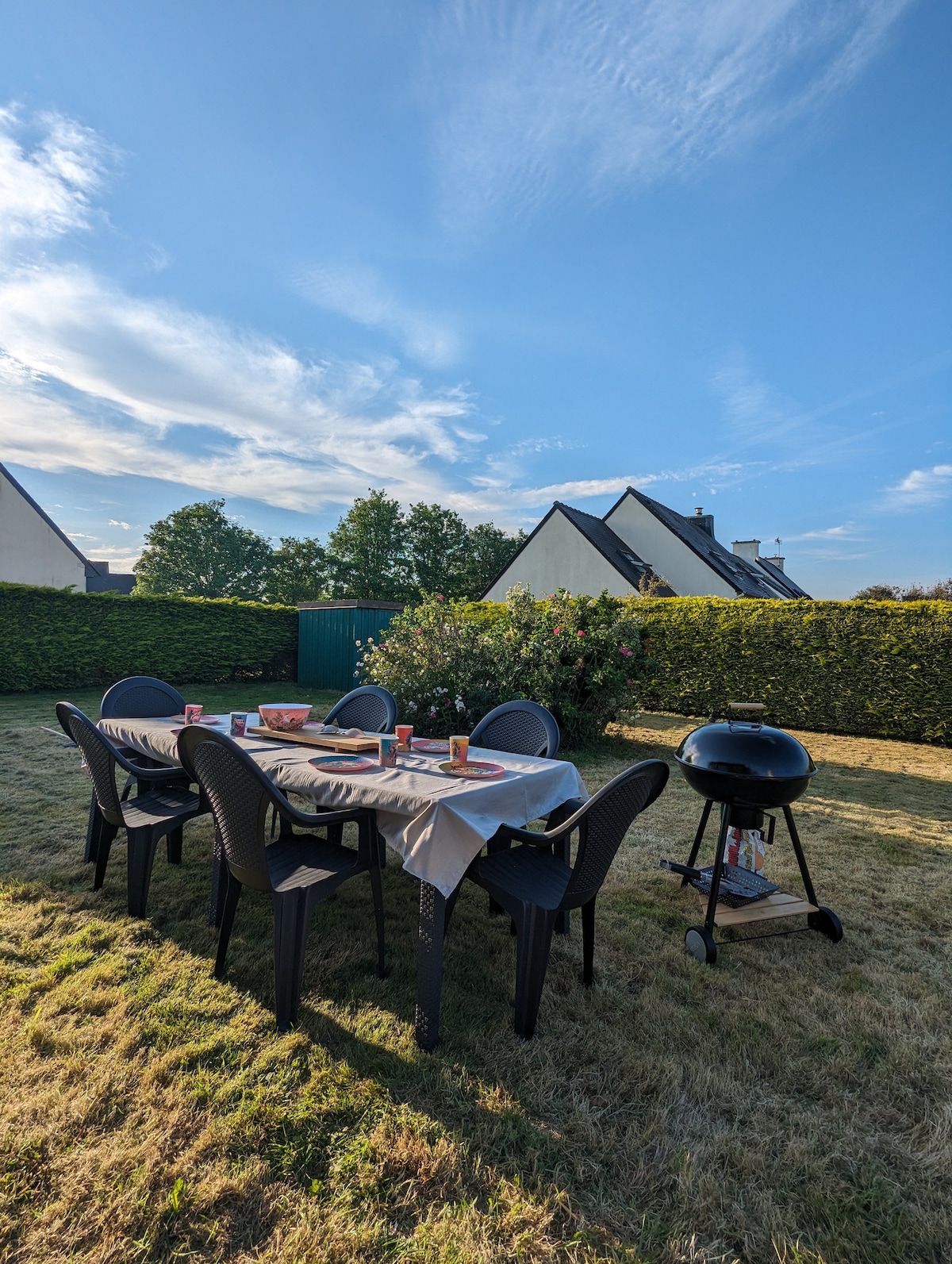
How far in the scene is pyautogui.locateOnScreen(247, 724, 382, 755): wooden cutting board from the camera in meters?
2.75

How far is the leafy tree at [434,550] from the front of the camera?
3055 centimetres

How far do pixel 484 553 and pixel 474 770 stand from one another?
30.1 metres

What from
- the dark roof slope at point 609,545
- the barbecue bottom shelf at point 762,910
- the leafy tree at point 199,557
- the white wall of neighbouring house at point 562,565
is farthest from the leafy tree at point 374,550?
the barbecue bottom shelf at point 762,910

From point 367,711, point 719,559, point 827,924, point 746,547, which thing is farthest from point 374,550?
point 827,924

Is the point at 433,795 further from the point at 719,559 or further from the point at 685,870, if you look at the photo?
the point at 719,559

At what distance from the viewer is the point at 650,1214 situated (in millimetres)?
1320

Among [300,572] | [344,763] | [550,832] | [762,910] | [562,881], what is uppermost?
[300,572]

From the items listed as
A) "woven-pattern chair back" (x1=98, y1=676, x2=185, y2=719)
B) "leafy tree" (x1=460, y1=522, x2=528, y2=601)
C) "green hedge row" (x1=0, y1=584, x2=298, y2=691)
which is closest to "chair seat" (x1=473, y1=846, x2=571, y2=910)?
"woven-pattern chair back" (x1=98, y1=676, x2=185, y2=719)

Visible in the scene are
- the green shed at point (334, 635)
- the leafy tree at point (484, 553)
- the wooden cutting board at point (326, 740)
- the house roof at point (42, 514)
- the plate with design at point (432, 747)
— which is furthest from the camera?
the leafy tree at point (484, 553)

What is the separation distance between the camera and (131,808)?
281 cm

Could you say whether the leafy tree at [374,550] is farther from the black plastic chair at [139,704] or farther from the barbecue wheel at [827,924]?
the barbecue wheel at [827,924]

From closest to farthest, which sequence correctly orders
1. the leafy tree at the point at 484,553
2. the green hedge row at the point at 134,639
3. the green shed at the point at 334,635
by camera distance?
the green hedge row at the point at 134,639
the green shed at the point at 334,635
the leafy tree at the point at 484,553

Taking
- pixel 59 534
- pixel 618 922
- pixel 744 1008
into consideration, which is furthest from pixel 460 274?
pixel 59 534

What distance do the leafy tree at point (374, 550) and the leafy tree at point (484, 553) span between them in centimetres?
364
